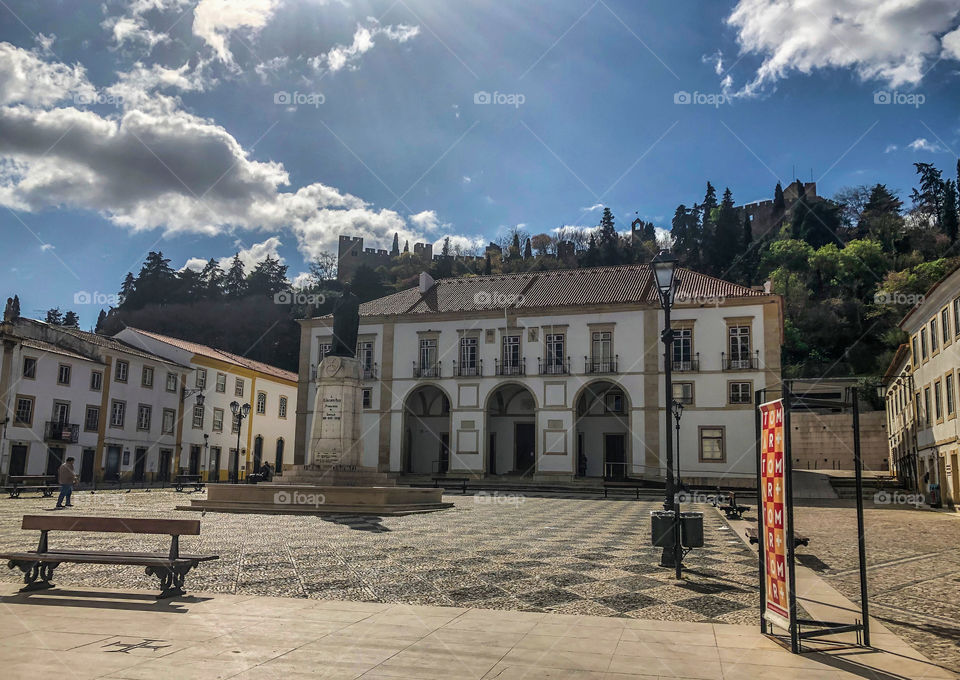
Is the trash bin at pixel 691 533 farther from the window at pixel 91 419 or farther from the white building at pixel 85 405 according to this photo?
the window at pixel 91 419

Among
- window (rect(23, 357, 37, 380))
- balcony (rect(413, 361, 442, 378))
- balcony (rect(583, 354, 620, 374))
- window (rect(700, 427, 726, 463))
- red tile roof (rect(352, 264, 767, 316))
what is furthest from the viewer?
balcony (rect(413, 361, 442, 378))

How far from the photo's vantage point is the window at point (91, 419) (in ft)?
126

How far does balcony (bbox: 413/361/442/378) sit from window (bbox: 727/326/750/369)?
16.0m

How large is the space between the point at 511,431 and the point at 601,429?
17.6 feet

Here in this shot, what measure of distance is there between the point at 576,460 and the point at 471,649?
35.3 meters

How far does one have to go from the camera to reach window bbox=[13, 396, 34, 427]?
33969 mm

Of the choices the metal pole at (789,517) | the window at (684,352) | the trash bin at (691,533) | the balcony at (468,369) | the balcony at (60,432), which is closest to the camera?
the metal pole at (789,517)

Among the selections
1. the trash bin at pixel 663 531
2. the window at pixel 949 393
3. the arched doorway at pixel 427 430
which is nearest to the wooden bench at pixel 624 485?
the window at pixel 949 393

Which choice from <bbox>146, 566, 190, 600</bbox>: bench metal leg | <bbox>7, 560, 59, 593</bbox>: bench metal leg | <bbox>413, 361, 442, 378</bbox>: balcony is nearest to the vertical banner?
<bbox>146, 566, 190, 600</bbox>: bench metal leg

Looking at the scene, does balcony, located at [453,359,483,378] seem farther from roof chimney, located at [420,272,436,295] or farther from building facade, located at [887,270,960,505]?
building facade, located at [887,270,960,505]

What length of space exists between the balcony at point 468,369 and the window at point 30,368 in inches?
826

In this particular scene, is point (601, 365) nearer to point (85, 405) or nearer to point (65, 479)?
point (85, 405)

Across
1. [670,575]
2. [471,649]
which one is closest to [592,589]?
[670,575]

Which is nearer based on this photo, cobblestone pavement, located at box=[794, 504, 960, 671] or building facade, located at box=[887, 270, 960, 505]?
cobblestone pavement, located at box=[794, 504, 960, 671]
